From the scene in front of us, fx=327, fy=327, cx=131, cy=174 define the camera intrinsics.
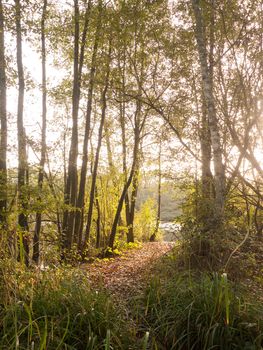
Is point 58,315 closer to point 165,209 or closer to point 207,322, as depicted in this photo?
point 207,322

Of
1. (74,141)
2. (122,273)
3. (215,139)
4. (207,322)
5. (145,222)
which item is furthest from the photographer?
(145,222)

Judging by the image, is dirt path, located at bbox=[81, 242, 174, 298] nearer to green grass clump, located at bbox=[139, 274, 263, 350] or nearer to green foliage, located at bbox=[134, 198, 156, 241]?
green grass clump, located at bbox=[139, 274, 263, 350]

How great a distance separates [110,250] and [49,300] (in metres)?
6.94

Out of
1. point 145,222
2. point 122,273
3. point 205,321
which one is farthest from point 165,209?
point 145,222

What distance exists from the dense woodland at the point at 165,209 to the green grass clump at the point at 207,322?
0.05 ft

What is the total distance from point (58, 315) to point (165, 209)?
17.8ft

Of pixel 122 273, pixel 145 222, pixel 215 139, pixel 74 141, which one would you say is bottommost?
pixel 122 273

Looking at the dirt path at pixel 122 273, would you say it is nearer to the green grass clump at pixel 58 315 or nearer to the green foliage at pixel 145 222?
the green grass clump at pixel 58 315

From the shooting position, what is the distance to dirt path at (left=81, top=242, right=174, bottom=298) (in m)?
5.32

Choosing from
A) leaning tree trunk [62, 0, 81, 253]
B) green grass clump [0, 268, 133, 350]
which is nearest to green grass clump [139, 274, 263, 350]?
green grass clump [0, 268, 133, 350]

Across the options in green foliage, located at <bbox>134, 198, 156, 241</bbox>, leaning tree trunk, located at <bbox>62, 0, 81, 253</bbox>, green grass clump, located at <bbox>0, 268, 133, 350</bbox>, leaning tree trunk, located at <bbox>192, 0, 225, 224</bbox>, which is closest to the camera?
green grass clump, located at <bbox>0, 268, 133, 350</bbox>

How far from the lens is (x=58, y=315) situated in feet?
10.7

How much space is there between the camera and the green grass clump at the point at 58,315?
116 inches

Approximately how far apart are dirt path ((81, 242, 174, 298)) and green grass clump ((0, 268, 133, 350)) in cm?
50
